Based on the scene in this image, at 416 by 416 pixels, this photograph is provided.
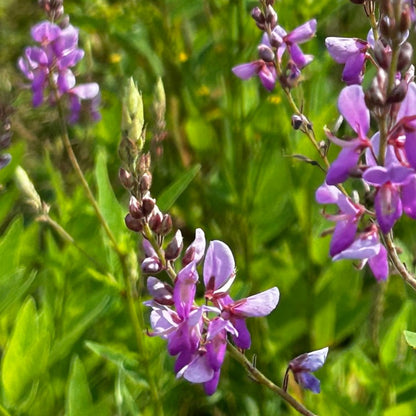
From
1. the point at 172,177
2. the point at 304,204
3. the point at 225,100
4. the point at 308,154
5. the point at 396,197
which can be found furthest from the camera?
the point at 172,177

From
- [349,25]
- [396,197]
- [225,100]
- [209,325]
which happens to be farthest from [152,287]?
[349,25]

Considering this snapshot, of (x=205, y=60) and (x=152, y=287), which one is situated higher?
(x=152, y=287)

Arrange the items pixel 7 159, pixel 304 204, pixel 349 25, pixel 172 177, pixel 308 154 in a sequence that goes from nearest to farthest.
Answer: pixel 7 159 → pixel 308 154 → pixel 304 204 → pixel 172 177 → pixel 349 25

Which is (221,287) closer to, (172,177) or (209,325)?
(209,325)

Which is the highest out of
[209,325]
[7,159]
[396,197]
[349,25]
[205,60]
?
[396,197]

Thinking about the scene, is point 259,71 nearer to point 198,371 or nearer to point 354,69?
point 354,69

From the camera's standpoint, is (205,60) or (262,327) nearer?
(262,327)

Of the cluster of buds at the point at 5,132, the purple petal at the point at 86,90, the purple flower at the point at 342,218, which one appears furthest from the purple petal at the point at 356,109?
the purple petal at the point at 86,90
